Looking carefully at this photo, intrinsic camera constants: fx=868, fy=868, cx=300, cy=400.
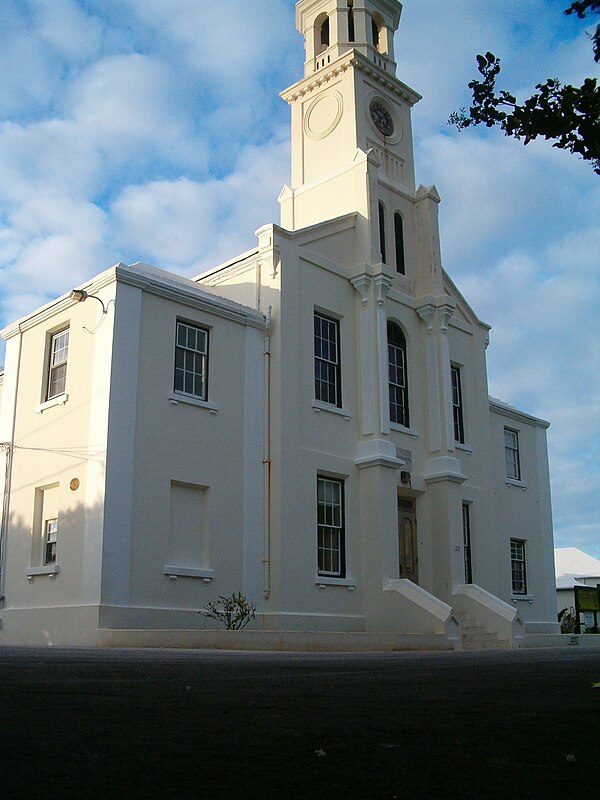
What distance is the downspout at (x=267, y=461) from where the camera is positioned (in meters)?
18.6

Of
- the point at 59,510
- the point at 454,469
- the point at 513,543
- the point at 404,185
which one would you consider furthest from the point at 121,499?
the point at 513,543

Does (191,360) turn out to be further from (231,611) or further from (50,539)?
(231,611)

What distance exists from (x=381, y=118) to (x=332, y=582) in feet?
45.0

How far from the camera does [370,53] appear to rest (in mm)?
25828

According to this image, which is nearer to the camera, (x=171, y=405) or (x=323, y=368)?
(x=171, y=405)

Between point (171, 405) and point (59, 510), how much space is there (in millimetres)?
3094

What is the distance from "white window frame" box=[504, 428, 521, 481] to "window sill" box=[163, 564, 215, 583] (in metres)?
13.5

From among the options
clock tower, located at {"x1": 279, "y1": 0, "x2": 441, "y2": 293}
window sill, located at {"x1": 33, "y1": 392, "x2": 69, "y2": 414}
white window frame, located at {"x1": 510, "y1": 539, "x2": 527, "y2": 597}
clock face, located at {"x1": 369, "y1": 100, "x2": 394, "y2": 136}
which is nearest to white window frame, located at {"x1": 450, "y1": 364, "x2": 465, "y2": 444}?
clock tower, located at {"x1": 279, "y1": 0, "x2": 441, "y2": 293}

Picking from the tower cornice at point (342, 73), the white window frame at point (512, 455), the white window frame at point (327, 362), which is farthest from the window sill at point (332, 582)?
the tower cornice at point (342, 73)

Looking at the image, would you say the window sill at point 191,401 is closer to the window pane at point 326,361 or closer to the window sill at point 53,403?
the window sill at point 53,403

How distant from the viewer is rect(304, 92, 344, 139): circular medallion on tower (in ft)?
81.8

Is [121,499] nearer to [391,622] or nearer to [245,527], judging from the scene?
[245,527]

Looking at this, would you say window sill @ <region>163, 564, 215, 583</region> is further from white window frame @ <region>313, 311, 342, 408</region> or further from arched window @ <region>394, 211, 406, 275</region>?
arched window @ <region>394, 211, 406, 275</region>

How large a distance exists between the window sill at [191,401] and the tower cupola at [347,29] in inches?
487
